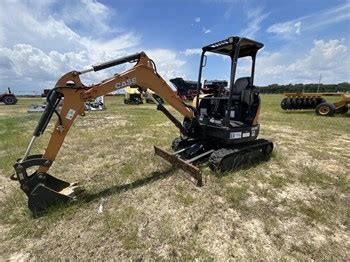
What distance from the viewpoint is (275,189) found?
461cm

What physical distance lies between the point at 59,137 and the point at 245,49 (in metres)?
4.60

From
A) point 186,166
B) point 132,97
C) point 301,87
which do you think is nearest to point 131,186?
point 186,166

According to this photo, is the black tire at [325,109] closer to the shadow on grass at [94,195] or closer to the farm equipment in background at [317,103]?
the farm equipment in background at [317,103]

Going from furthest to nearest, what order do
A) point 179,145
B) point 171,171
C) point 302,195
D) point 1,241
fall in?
point 179,145 → point 171,171 → point 302,195 → point 1,241

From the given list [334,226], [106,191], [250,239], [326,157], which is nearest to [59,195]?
[106,191]

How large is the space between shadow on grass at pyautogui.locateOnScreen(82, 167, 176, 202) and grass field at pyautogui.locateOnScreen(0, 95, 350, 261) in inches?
0.8

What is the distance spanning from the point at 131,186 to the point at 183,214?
1381 mm

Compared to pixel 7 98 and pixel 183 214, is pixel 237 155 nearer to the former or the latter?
pixel 183 214

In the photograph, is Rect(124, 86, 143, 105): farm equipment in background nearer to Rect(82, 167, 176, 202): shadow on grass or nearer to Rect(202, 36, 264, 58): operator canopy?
Rect(202, 36, 264, 58): operator canopy

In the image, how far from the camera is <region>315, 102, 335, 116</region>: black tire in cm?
1512

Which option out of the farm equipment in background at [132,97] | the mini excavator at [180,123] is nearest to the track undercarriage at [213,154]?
the mini excavator at [180,123]

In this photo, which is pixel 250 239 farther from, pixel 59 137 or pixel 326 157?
pixel 326 157

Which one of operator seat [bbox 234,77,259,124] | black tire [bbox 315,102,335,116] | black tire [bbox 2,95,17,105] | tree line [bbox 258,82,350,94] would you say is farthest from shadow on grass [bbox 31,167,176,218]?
tree line [bbox 258,82,350,94]

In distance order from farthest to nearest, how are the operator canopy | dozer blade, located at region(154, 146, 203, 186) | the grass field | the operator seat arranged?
the operator seat
the operator canopy
dozer blade, located at region(154, 146, 203, 186)
the grass field
